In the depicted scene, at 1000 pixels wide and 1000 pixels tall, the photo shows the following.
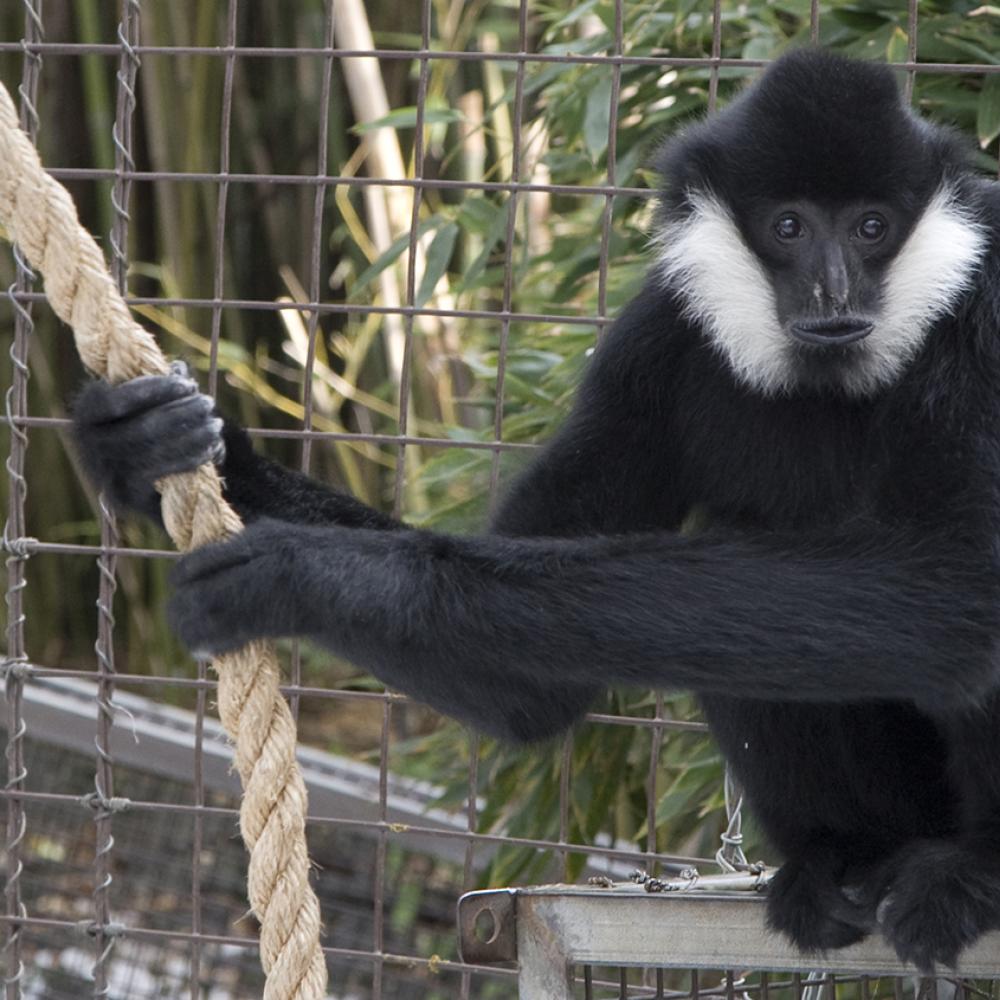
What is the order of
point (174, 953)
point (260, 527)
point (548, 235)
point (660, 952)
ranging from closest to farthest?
point (260, 527), point (660, 952), point (174, 953), point (548, 235)

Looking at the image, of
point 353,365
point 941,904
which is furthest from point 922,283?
point 353,365

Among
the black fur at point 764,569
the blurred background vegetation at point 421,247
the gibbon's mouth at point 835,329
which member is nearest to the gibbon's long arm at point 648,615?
the black fur at point 764,569

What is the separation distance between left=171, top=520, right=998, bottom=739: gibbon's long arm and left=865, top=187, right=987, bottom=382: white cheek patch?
0.30 metres

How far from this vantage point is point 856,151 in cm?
205

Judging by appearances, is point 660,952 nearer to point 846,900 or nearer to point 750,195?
point 846,900

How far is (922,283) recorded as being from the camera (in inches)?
82.0

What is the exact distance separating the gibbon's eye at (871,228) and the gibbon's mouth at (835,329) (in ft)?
0.40

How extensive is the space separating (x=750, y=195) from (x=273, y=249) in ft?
11.5

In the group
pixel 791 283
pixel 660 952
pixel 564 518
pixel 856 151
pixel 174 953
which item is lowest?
pixel 174 953

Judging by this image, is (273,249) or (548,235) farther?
(273,249)

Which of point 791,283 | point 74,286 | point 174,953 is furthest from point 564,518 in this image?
point 174,953

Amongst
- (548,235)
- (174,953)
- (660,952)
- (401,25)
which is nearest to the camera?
(660,952)

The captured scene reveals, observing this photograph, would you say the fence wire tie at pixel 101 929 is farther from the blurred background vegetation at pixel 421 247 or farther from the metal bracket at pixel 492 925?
the metal bracket at pixel 492 925

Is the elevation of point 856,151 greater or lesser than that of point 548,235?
greater
